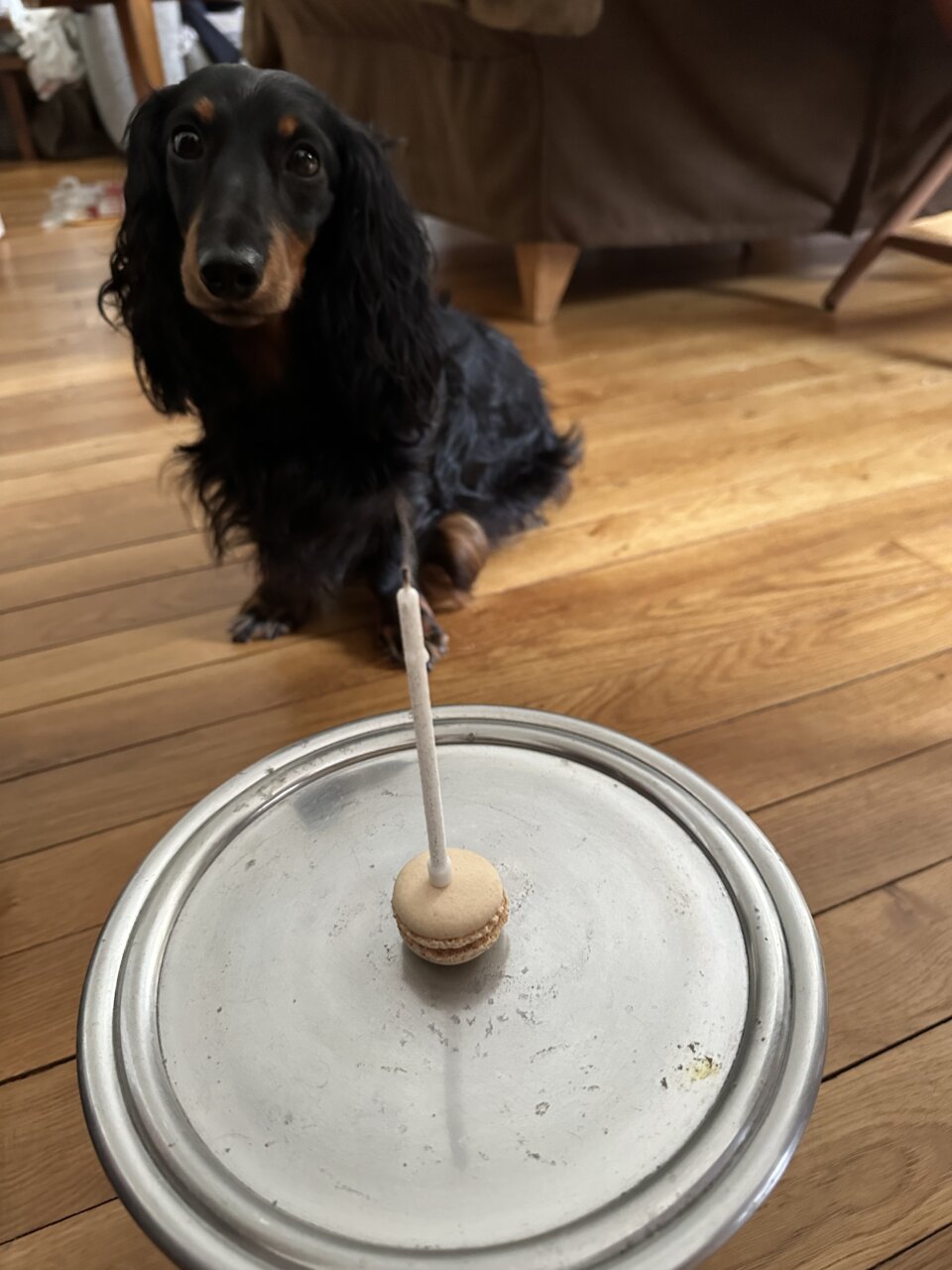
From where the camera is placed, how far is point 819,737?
4.23 ft

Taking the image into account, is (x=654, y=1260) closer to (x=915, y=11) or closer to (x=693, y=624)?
(x=693, y=624)

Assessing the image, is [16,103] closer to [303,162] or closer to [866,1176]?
[303,162]

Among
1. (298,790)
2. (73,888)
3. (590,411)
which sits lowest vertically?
(590,411)

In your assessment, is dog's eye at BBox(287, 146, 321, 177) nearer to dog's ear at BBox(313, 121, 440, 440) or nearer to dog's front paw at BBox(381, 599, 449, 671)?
dog's ear at BBox(313, 121, 440, 440)

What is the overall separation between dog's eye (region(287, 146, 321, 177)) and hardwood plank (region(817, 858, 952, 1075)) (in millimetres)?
1059

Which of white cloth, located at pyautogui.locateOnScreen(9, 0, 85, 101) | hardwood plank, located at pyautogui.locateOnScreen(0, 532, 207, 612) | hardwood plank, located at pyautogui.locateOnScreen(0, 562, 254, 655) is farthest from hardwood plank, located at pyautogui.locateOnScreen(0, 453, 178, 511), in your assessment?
white cloth, located at pyautogui.locateOnScreen(9, 0, 85, 101)

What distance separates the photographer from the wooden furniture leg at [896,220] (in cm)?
232

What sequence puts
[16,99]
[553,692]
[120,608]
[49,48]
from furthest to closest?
[16,99] < [49,48] < [120,608] < [553,692]

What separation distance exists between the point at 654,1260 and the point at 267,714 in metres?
0.97

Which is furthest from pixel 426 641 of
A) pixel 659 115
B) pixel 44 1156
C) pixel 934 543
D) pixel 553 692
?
pixel 659 115

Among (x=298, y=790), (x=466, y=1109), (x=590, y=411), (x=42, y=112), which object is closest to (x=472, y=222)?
(x=590, y=411)

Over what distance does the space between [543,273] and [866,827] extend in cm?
186

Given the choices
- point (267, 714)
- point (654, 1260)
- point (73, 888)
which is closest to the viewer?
point (654, 1260)

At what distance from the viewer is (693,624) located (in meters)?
1.51
